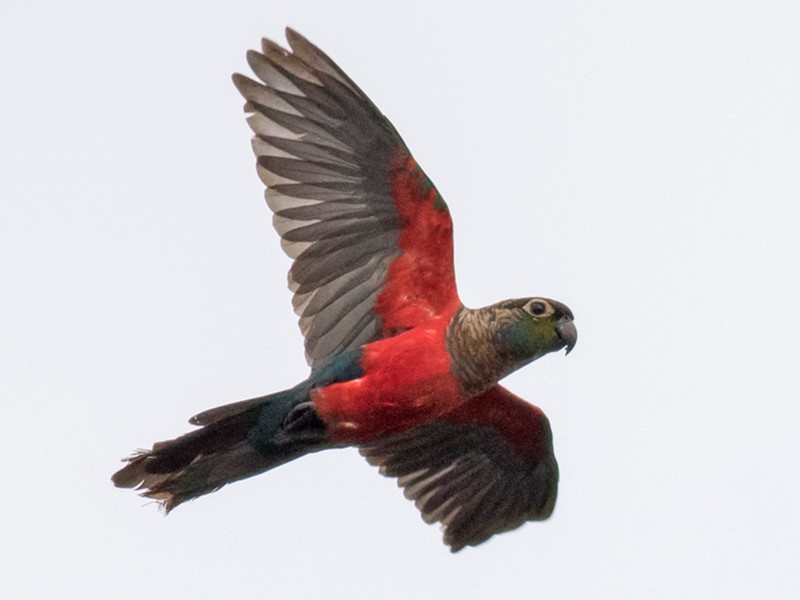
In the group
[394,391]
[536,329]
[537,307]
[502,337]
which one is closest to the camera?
[394,391]

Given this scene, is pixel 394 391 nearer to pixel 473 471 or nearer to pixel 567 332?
pixel 567 332

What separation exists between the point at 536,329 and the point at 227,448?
2828 millimetres

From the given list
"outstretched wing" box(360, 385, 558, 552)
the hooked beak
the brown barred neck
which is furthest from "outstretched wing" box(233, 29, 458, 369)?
"outstretched wing" box(360, 385, 558, 552)

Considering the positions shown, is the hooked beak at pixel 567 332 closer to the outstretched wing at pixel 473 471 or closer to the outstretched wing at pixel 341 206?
the outstretched wing at pixel 341 206

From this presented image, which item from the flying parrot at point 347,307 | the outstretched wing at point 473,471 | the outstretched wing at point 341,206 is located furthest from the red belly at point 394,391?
the outstretched wing at point 473,471

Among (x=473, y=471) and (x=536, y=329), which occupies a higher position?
(x=536, y=329)

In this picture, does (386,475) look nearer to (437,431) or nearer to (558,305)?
(437,431)

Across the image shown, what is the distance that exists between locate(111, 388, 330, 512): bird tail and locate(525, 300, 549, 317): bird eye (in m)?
2.03

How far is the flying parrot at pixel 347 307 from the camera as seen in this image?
13688mm

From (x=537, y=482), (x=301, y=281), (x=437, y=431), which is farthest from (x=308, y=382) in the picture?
(x=537, y=482)

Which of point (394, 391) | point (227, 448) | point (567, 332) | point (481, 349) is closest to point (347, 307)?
point (394, 391)

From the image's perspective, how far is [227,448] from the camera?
1387 cm

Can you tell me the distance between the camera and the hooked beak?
13.9 metres

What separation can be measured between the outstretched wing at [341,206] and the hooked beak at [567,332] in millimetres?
958
